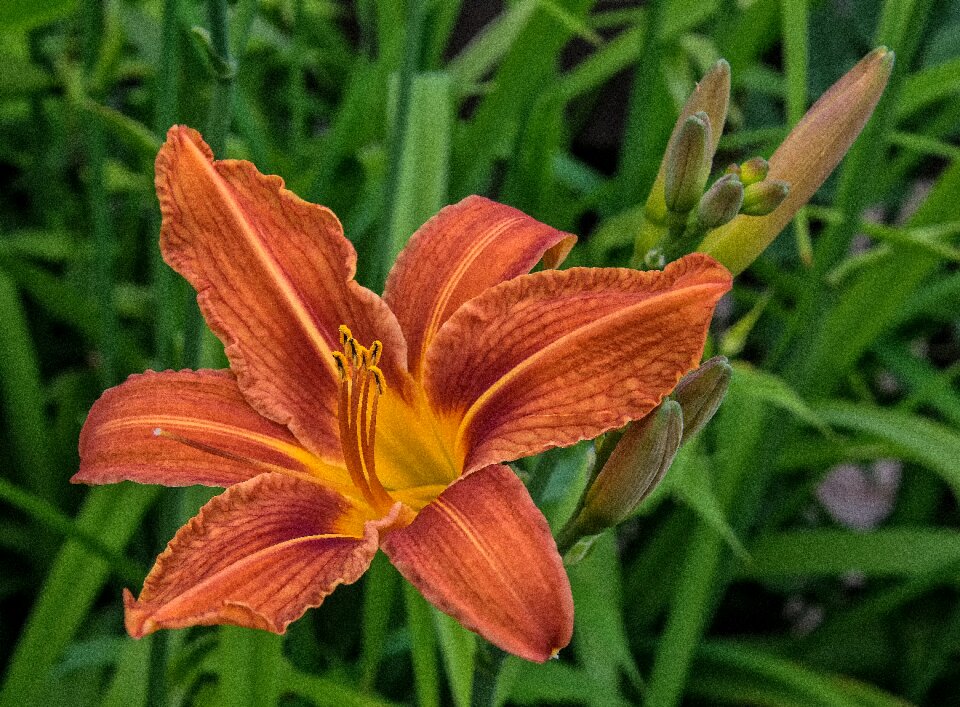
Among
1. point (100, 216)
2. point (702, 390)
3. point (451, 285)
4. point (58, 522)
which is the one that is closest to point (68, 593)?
point (58, 522)

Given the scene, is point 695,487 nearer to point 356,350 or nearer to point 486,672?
point 486,672

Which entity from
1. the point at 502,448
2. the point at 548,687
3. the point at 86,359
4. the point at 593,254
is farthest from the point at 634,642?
the point at 86,359

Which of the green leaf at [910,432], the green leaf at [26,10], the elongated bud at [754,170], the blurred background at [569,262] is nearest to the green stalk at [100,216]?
the blurred background at [569,262]

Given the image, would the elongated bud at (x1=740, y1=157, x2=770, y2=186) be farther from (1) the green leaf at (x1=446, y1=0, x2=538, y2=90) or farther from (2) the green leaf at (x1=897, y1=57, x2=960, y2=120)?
(1) the green leaf at (x1=446, y1=0, x2=538, y2=90)

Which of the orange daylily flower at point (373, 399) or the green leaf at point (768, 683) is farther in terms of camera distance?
the green leaf at point (768, 683)

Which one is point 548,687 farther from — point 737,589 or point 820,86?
point 820,86

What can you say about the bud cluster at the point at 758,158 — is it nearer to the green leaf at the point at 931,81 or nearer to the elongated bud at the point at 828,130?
the elongated bud at the point at 828,130
